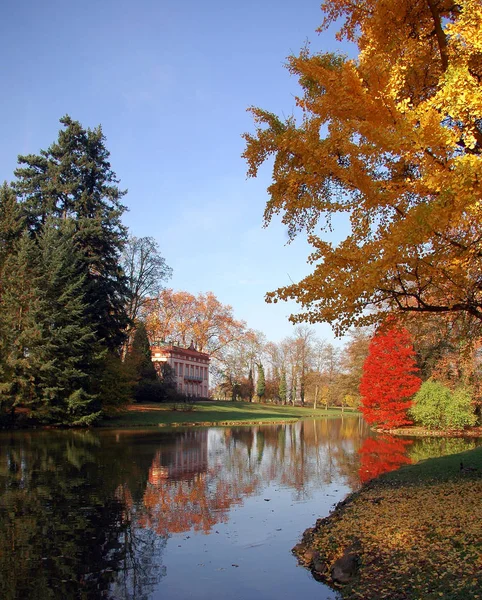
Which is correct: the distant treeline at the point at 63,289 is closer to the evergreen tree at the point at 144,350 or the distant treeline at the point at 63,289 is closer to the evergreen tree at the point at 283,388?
the evergreen tree at the point at 144,350

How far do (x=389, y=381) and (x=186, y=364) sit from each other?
31.6 m

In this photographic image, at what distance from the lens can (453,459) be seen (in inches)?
549

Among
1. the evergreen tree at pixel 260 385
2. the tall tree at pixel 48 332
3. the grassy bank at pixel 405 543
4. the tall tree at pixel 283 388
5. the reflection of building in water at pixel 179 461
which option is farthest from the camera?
the tall tree at pixel 283 388

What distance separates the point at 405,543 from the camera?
6.22 metres

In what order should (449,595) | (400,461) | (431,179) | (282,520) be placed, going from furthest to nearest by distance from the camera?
1. (400,461)
2. (282,520)
3. (431,179)
4. (449,595)

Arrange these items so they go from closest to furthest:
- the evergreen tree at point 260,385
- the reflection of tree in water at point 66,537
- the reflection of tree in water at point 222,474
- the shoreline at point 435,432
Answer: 1. the reflection of tree in water at point 66,537
2. the reflection of tree in water at point 222,474
3. the shoreline at point 435,432
4. the evergreen tree at point 260,385

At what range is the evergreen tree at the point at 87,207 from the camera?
1304 inches

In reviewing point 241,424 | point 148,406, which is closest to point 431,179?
point 241,424

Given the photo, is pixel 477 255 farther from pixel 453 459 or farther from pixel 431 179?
pixel 453 459

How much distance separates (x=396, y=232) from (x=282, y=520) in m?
5.94

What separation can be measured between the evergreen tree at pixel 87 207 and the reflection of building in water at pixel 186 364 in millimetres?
18741

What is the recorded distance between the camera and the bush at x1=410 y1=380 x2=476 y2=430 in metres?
28.4

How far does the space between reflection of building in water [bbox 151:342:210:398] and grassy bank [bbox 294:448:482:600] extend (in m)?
44.2

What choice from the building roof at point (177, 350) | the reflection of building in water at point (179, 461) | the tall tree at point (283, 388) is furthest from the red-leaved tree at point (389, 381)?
the tall tree at point (283, 388)
